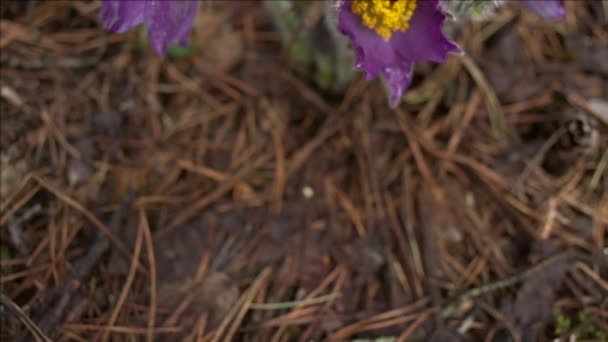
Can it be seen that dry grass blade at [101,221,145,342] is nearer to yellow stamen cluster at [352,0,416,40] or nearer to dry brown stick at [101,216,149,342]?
dry brown stick at [101,216,149,342]

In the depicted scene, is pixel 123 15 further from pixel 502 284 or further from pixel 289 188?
pixel 502 284

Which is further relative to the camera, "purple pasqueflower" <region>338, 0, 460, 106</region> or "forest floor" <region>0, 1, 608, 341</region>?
"forest floor" <region>0, 1, 608, 341</region>

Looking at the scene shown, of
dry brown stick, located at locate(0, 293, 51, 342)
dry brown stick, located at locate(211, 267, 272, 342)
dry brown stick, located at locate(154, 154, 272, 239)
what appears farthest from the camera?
dry brown stick, located at locate(154, 154, 272, 239)

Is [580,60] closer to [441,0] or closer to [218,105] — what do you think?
[441,0]

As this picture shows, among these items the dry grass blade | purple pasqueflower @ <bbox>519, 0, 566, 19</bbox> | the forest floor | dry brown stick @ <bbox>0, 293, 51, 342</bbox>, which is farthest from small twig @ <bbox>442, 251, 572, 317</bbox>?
dry brown stick @ <bbox>0, 293, 51, 342</bbox>

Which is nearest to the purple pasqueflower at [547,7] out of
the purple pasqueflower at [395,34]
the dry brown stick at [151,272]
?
the purple pasqueflower at [395,34]

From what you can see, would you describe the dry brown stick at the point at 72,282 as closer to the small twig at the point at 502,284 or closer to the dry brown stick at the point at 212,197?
the dry brown stick at the point at 212,197

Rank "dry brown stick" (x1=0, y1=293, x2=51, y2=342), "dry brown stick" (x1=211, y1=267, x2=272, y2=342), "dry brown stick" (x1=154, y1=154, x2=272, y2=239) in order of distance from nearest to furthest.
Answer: "dry brown stick" (x1=0, y1=293, x2=51, y2=342) → "dry brown stick" (x1=211, y1=267, x2=272, y2=342) → "dry brown stick" (x1=154, y1=154, x2=272, y2=239)
